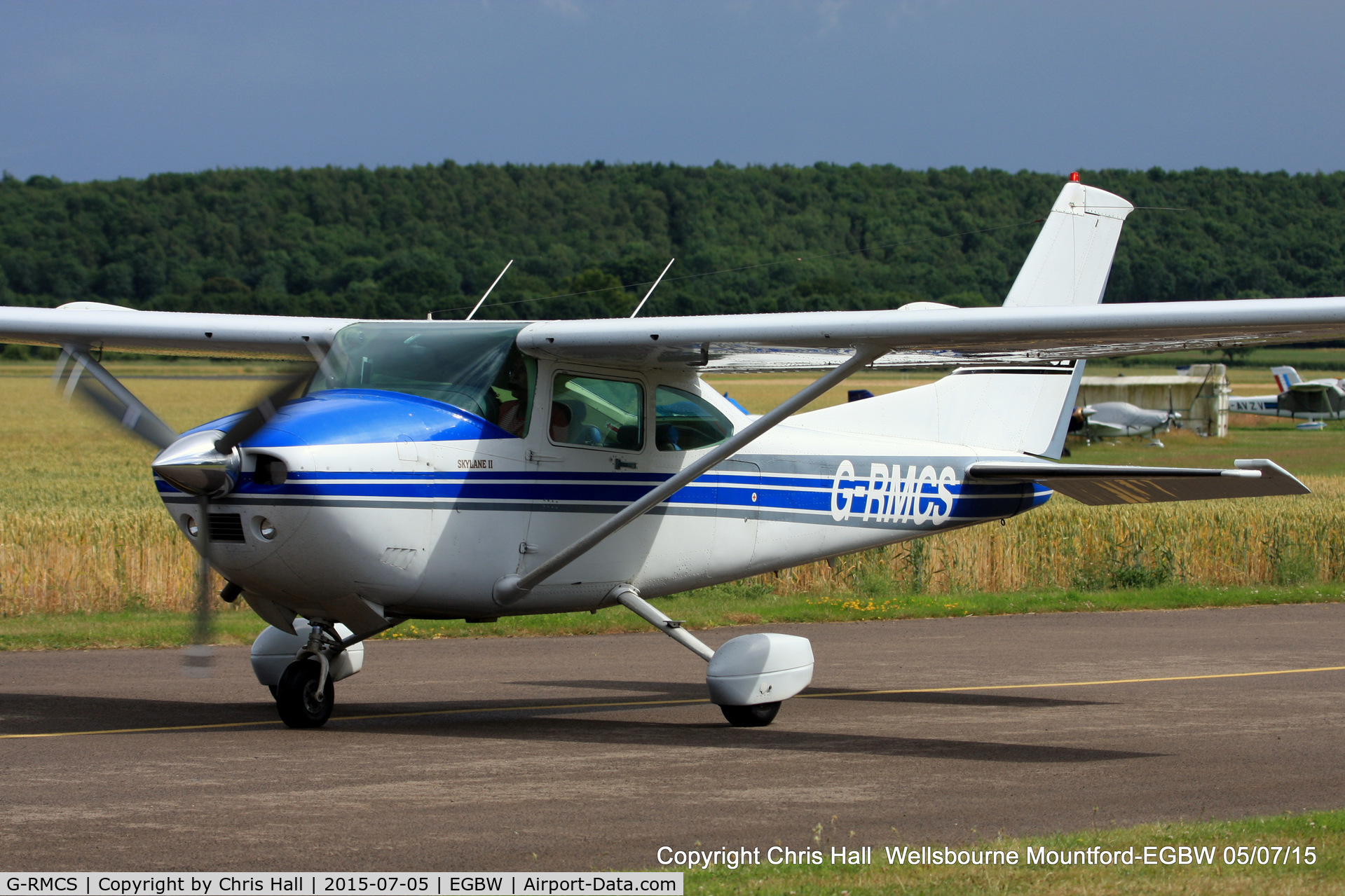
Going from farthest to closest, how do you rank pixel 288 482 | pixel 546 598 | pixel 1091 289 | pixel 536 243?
1. pixel 536 243
2. pixel 1091 289
3. pixel 546 598
4. pixel 288 482

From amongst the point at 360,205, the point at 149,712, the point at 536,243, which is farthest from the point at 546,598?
the point at 536,243

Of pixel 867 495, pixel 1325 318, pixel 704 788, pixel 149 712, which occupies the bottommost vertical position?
pixel 149 712

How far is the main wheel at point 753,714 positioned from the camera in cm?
919

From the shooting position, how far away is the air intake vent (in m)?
7.68

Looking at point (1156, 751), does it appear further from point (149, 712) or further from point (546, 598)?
point (149, 712)

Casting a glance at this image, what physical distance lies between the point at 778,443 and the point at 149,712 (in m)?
4.89

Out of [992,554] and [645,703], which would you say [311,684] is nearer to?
[645,703]

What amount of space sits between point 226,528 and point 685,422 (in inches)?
129

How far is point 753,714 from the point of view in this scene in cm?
919

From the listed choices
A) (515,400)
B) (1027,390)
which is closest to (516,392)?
(515,400)

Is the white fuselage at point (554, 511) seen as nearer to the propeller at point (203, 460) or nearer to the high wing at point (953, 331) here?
the propeller at point (203, 460)

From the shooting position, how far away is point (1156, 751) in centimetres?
809

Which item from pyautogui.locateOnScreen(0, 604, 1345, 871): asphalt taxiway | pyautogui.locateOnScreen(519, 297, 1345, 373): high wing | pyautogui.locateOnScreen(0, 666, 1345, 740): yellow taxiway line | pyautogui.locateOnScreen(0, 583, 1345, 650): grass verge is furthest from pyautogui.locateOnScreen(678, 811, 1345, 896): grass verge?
pyautogui.locateOnScreen(0, 583, 1345, 650): grass verge

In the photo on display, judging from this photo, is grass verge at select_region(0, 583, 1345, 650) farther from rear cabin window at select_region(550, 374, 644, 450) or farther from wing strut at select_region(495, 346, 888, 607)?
wing strut at select_region(495, 346, 888, 607)
